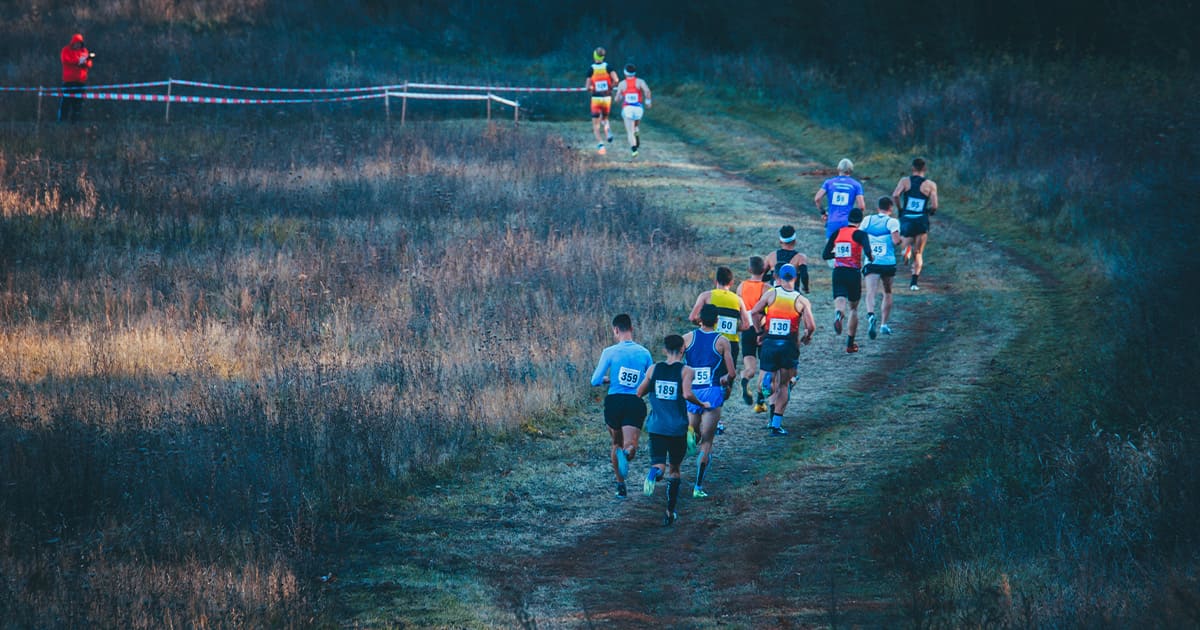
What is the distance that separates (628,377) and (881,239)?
5945 millimetres

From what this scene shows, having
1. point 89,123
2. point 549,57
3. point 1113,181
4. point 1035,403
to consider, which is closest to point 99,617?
point 1035,403

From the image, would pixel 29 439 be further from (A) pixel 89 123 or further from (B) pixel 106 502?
(A) pixel 89 123

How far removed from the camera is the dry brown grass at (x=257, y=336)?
880 centimetres

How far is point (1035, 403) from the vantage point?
1191cm

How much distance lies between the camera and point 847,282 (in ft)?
47.4

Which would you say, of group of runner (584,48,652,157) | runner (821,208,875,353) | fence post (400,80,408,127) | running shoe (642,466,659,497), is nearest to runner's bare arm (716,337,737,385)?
running shoe (642,466,659,497)

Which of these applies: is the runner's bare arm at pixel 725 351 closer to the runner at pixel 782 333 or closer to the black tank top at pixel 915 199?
the runner at pixel 782 333

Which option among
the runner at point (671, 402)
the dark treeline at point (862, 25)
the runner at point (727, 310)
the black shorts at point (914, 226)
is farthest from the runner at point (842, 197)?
the dark treeline at point (862, 25)

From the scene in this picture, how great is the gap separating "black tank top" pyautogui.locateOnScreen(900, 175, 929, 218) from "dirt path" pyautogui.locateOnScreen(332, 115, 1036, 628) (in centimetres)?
184

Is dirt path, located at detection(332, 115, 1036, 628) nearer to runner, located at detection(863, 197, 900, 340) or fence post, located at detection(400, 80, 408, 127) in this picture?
runner, located at detection(863, 197, 900, 340)

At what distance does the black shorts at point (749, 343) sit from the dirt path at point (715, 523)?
2.40 feet

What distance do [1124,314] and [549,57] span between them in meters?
33.6

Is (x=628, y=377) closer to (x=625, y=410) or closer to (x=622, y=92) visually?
(x=625, y=410)

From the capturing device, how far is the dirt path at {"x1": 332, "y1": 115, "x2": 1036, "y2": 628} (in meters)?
8.41
